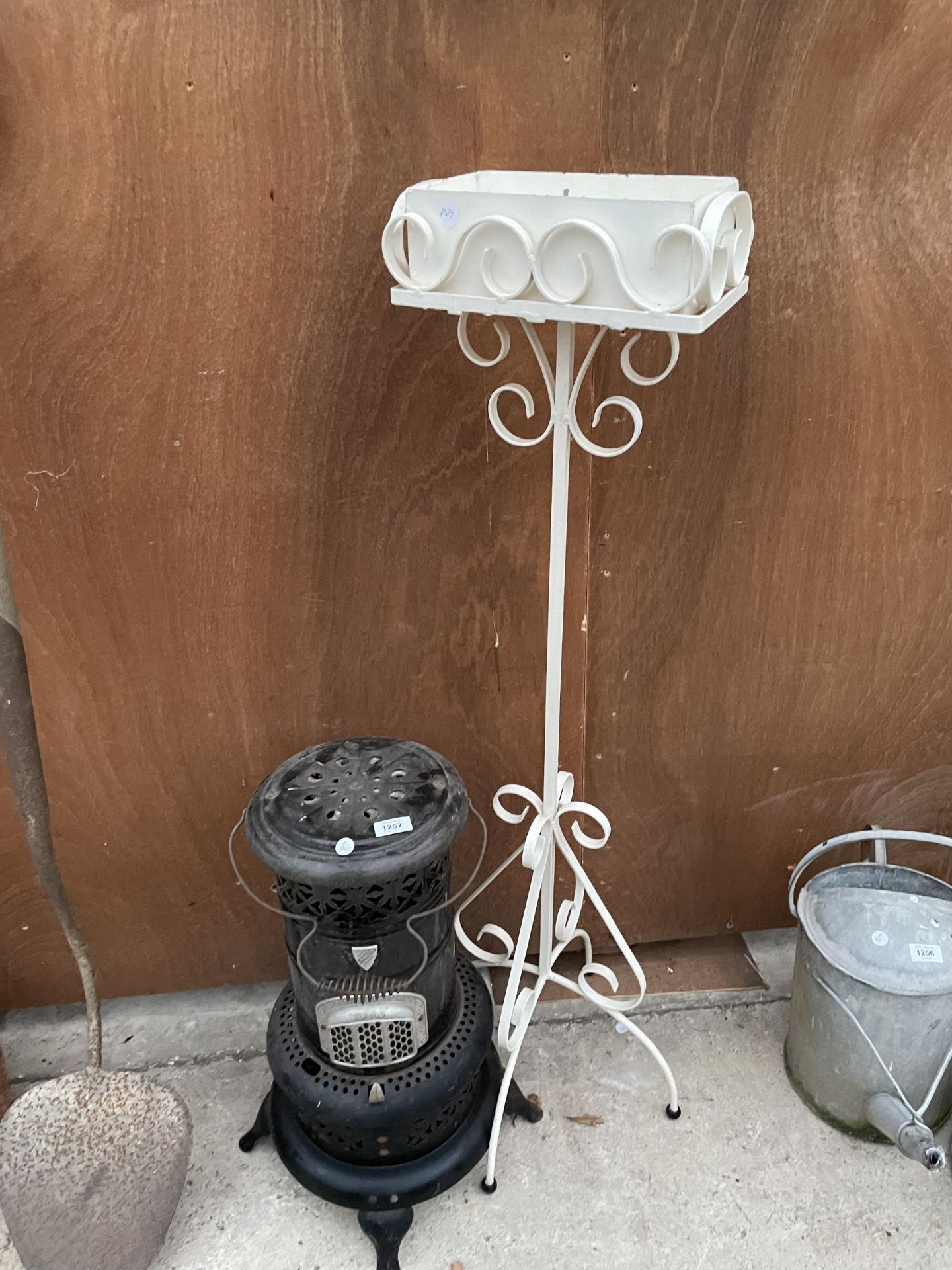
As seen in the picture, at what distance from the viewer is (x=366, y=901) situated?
57.7 inches

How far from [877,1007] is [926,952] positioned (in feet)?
0.46

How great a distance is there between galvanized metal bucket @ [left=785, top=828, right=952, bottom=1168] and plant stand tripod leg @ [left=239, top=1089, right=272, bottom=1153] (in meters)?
1.11

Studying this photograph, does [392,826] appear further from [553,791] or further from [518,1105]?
[518,1105]

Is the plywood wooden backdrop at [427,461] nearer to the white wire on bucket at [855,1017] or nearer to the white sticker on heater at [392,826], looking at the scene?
the white wire on bucket at [855,1017]

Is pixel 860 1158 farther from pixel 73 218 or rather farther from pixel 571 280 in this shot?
pixel 73 218

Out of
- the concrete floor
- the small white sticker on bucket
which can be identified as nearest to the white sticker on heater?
the concrete floor

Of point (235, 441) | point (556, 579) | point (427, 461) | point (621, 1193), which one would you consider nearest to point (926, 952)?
point (621, 1193)

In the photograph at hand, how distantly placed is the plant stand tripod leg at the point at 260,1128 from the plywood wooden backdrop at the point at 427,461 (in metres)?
0.37

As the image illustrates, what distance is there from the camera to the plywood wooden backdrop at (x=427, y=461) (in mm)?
1435

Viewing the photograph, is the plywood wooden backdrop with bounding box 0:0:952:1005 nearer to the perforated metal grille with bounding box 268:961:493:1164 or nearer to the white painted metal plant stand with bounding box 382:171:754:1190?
the white painted metal plant stand with bounding box 382:171:754:1190

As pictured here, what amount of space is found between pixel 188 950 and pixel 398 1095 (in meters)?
0.74

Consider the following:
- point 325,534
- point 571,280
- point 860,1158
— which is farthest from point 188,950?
point 571,280

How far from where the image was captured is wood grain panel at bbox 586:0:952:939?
1484 millimetres

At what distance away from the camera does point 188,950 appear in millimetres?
2080
